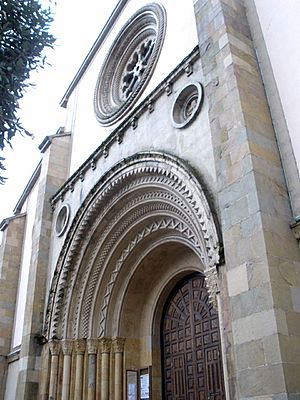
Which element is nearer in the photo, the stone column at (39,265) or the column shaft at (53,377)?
the column shaft at (53,377)

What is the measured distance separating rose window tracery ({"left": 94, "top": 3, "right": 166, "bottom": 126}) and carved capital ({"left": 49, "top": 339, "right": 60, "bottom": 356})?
15.4ft

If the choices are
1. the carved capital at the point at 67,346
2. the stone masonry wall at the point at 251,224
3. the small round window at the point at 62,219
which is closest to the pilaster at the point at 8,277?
the small round window at the point at 62,219

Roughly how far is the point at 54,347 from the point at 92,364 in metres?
0.86

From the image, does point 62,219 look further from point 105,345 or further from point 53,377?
point 53,377

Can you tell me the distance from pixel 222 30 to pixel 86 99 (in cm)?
656

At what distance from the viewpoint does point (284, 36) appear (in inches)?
231

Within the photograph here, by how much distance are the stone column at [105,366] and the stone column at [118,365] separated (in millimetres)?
144

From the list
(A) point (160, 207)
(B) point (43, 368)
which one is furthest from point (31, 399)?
(A) point (160, 207)

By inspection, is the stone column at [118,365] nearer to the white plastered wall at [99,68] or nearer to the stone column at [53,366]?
the stone column at [53,366]

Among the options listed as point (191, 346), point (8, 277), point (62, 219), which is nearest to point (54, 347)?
point (191, 346)

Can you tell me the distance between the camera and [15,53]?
7141mm

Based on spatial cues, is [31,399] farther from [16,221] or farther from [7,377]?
[16,221]

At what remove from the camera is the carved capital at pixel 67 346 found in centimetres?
859

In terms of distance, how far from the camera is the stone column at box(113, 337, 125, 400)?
316 inches
